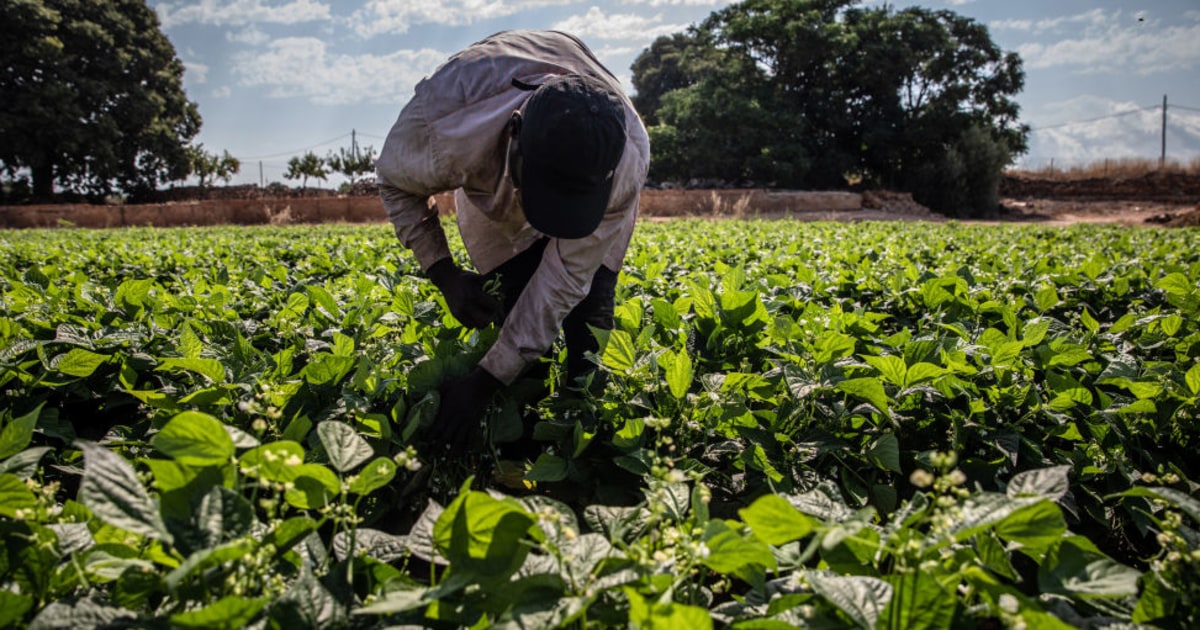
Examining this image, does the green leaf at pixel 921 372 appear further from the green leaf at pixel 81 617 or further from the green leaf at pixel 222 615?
the green leaf at pixel 81 617

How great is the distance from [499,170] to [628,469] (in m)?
1.25

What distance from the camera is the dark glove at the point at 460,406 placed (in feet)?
5.69

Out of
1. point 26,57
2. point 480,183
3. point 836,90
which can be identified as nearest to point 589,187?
point 480,183

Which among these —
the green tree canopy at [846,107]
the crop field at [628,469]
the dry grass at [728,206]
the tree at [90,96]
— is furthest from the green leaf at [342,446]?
the tree at [90,96]

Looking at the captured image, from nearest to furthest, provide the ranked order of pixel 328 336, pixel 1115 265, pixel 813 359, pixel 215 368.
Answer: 1. pixel 215 368
2. pixel 813 359
3. pixel 328 336
4. pixel 1115 265

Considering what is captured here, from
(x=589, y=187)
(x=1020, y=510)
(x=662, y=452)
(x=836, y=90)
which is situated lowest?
(x=662, y=452)

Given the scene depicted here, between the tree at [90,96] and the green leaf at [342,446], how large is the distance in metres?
36.1

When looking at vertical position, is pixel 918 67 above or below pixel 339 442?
above

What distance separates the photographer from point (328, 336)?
236 cm

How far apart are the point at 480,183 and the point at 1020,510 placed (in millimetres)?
1935

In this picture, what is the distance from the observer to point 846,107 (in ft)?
106

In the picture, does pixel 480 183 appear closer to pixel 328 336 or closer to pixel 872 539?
pixel 328 336

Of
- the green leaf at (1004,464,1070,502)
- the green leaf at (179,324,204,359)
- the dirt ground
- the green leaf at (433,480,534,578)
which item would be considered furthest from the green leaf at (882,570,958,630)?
the dirt ground

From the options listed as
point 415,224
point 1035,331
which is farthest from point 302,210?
point 1035,331
